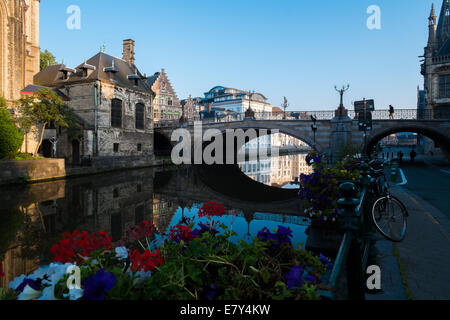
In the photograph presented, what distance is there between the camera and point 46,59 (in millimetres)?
41781

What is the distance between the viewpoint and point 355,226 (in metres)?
1.86

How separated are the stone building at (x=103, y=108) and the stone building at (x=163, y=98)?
14913 mm

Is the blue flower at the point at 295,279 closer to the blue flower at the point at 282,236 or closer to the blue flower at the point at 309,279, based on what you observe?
the blue flower at the point at 309,279

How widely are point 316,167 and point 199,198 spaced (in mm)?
9229

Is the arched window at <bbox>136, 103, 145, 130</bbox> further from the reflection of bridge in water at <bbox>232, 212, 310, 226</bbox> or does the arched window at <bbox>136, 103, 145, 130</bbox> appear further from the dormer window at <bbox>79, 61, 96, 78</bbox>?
the reflection of bridge in water at <bbox>232, 212, 310, 226</bbox>

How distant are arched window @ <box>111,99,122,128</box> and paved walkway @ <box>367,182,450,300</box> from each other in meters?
28.8

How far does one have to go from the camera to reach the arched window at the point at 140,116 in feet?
108

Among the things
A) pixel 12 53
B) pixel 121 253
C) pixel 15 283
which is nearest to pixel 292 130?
pixel 12 53

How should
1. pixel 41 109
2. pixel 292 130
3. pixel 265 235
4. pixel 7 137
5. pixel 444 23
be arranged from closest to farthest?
pixel 265 235 → pixel 7 137 → pixel 41 109 → pixel 292 130 → pixel 444 23

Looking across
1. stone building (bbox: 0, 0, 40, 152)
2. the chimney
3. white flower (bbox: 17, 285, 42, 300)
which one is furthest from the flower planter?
the chimney

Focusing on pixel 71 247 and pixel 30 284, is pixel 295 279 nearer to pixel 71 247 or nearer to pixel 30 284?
pixel 30 284

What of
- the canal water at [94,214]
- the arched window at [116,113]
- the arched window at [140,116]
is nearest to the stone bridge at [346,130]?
the canal water at [94,214]

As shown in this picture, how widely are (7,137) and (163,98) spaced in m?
33.7

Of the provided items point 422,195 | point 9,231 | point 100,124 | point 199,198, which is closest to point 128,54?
point 100,124
